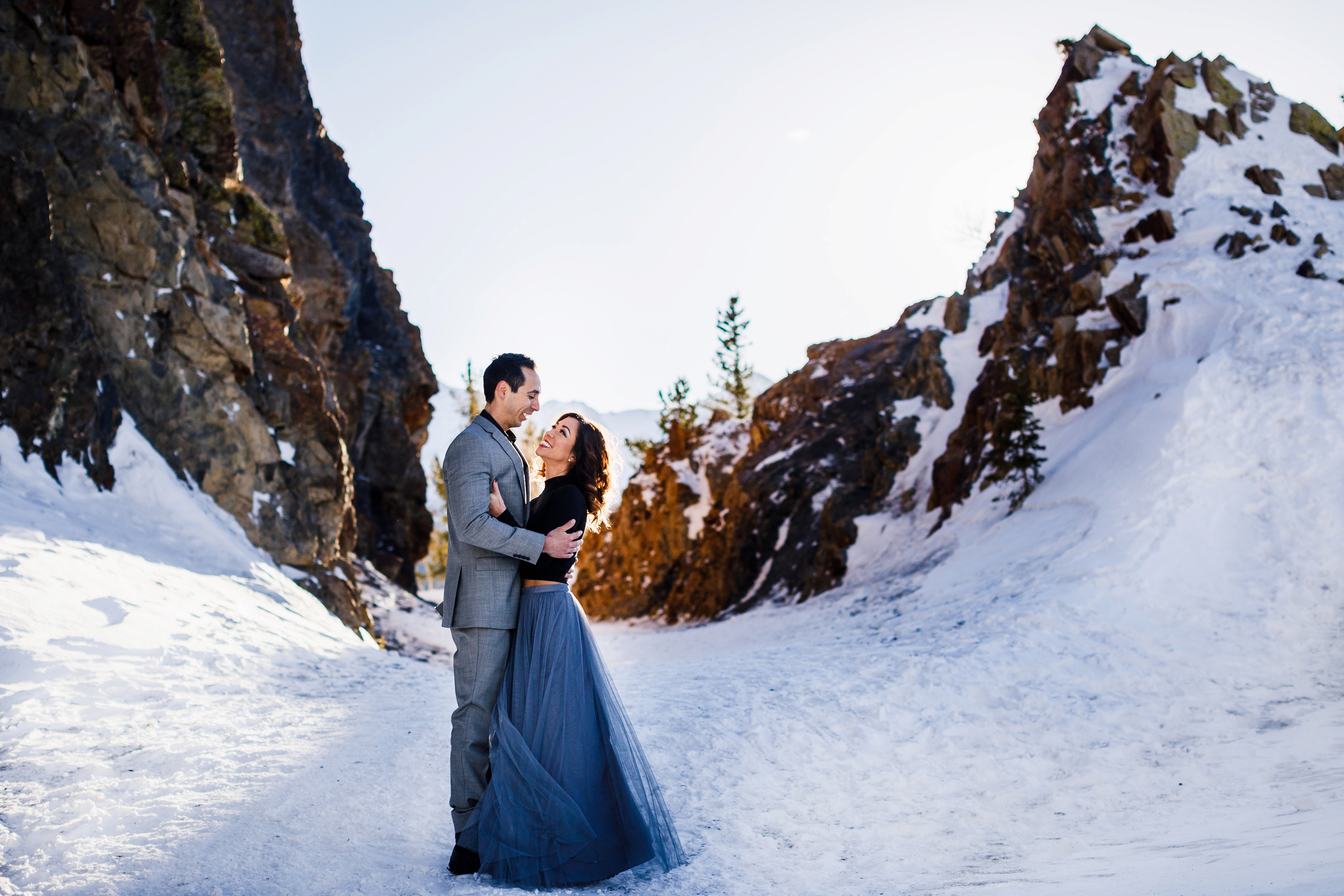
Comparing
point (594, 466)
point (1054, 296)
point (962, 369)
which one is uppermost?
point (1054, 296)

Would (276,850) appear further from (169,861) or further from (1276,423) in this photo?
(1276,423)

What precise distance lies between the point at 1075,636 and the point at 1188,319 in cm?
897

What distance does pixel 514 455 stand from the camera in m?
4.23

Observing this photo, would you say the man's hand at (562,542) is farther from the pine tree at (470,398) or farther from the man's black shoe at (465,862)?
the pine tree at (470,398)

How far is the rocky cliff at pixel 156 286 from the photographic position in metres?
8.58

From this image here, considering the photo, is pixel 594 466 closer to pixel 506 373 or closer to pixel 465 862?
pixel 506 373

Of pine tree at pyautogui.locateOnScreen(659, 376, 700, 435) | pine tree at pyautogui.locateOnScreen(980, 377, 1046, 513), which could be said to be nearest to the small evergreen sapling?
pine tree at pyautogui.locateOnScreen(659, 376, 700, 435)

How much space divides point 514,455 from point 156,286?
955 centimetres

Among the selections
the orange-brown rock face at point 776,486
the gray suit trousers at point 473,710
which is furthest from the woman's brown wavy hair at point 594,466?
A: the orange-brown rock face at point 776,486

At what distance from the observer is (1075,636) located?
28.0 feet

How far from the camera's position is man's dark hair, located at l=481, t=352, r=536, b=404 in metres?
4.21

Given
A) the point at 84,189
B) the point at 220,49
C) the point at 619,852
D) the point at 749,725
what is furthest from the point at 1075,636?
the point at 220,49

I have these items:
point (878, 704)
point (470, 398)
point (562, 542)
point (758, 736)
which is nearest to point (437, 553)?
point (470, 398)

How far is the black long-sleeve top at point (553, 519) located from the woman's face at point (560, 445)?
105 mm
